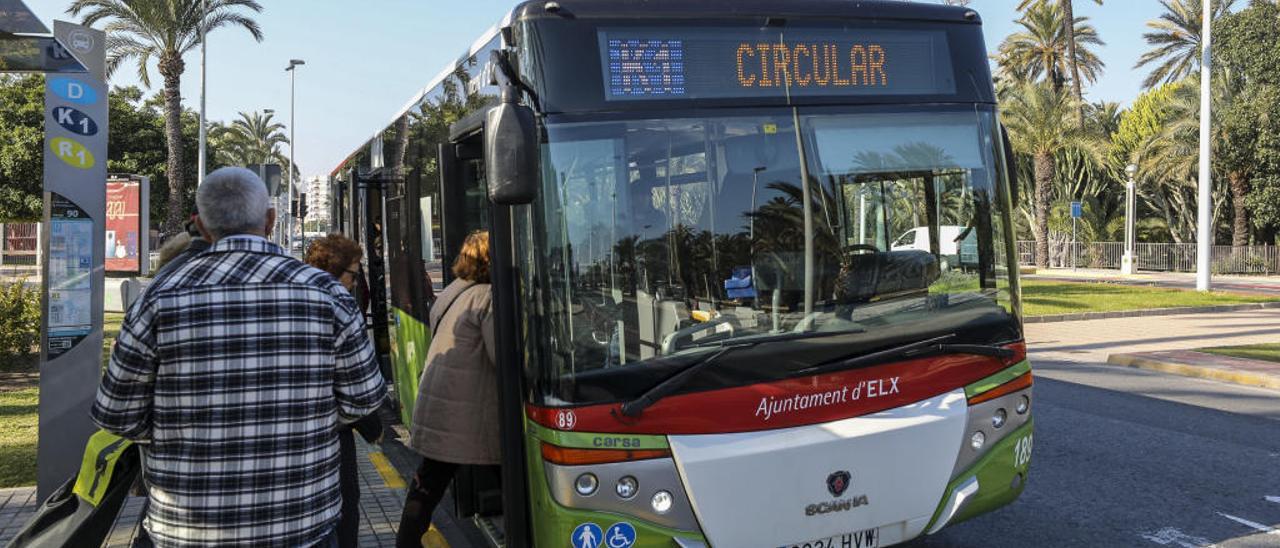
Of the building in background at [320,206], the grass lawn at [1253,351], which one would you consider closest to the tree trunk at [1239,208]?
the grass lawn at [1253,351]

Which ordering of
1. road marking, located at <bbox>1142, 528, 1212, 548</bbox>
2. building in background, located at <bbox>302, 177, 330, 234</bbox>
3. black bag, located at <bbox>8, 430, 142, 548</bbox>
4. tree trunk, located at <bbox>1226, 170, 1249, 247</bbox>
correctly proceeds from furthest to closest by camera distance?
tree trunk, located at <bbox>1226, 170, 1249, 247</bbox> → building in background, located at <bbox>302, 177, 330, 234</bbox> → road marking, located at <bbox>1142, 528, 1212, 548</bbox> → black bag, located at <bbox>8, 430, 142, 548</bbox>

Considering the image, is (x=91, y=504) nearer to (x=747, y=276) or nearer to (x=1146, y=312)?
(x=747, y=276)

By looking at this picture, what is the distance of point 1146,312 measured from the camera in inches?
803

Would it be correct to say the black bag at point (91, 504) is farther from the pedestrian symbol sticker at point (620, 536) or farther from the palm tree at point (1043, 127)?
the palm tree at point (1043, 127)

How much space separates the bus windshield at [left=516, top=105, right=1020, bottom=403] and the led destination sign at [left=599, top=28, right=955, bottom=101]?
118 millimetres

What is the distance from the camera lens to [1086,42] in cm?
4875

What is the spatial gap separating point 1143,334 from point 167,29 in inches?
1115

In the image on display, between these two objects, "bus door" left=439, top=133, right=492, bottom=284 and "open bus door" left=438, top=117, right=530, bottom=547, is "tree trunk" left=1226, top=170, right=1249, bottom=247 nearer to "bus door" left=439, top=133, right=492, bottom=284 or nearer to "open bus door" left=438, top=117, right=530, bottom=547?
"bus door" left=439, top=133, right=492, bottom=284

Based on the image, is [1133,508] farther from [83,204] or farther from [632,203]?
[83,204]

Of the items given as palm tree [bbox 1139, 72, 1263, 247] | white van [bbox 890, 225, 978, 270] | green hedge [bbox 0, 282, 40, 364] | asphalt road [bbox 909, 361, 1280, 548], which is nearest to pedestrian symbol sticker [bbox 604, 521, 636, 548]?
white van [bbox 890, 225, 978, 270]

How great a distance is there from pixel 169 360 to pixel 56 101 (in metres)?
4.02

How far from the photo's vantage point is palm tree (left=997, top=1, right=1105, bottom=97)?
4588 centimetres

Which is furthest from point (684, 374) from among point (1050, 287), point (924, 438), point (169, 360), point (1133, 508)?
point (1050, 287)

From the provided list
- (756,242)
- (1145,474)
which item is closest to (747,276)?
(756,242)
